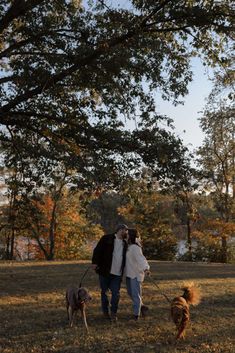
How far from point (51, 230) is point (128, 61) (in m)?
30.2

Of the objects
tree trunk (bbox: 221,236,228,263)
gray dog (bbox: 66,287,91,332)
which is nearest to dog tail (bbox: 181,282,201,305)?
gray dog (bbox: 66,287,91,332)

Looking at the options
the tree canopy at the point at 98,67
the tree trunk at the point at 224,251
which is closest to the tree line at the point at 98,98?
the tree canopy at the point at 98,67

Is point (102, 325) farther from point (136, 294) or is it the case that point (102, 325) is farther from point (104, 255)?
point (104, 255)

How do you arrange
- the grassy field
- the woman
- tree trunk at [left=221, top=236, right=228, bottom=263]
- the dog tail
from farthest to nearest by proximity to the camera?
tree trunk at [left=221, top=236, right=228, bottom=263] < the woman < the dog tail < the grassy field

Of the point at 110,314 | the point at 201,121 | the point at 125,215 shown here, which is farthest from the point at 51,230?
the point at 110,314

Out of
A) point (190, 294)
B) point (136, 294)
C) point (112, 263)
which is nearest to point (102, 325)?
point (136, 294)

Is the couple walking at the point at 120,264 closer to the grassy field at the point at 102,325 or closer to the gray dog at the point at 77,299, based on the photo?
the grassy field at the point at 102,325

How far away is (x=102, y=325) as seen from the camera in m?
8.73

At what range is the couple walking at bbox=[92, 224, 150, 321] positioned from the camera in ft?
30.0

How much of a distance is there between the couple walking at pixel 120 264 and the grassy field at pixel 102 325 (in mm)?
475

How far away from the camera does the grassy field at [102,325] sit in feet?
24.4

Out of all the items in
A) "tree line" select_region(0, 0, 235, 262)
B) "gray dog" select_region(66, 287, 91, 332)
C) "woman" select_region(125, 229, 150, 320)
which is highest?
"tree line" select_region(0, 0, 235, 262)

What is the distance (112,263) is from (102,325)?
126 cm

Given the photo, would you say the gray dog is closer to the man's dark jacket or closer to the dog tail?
the man's dark jacket
